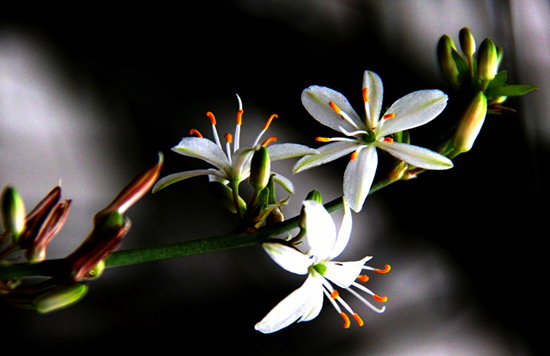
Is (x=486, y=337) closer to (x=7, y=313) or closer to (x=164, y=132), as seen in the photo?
(x=164, y=132)

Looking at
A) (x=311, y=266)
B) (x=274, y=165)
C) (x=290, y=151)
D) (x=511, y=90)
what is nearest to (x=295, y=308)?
(x=311, y=266)

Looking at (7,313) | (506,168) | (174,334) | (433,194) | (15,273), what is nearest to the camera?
(15,273)

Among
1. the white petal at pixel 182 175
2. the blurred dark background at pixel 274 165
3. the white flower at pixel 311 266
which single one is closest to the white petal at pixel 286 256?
the white flower at pixel 311 266

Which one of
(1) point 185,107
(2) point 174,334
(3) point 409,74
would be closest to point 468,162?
(3) point 409,74

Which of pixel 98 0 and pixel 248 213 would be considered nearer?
pixel 248 213

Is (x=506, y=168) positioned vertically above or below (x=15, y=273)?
below

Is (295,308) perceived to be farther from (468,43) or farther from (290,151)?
(468,43)
